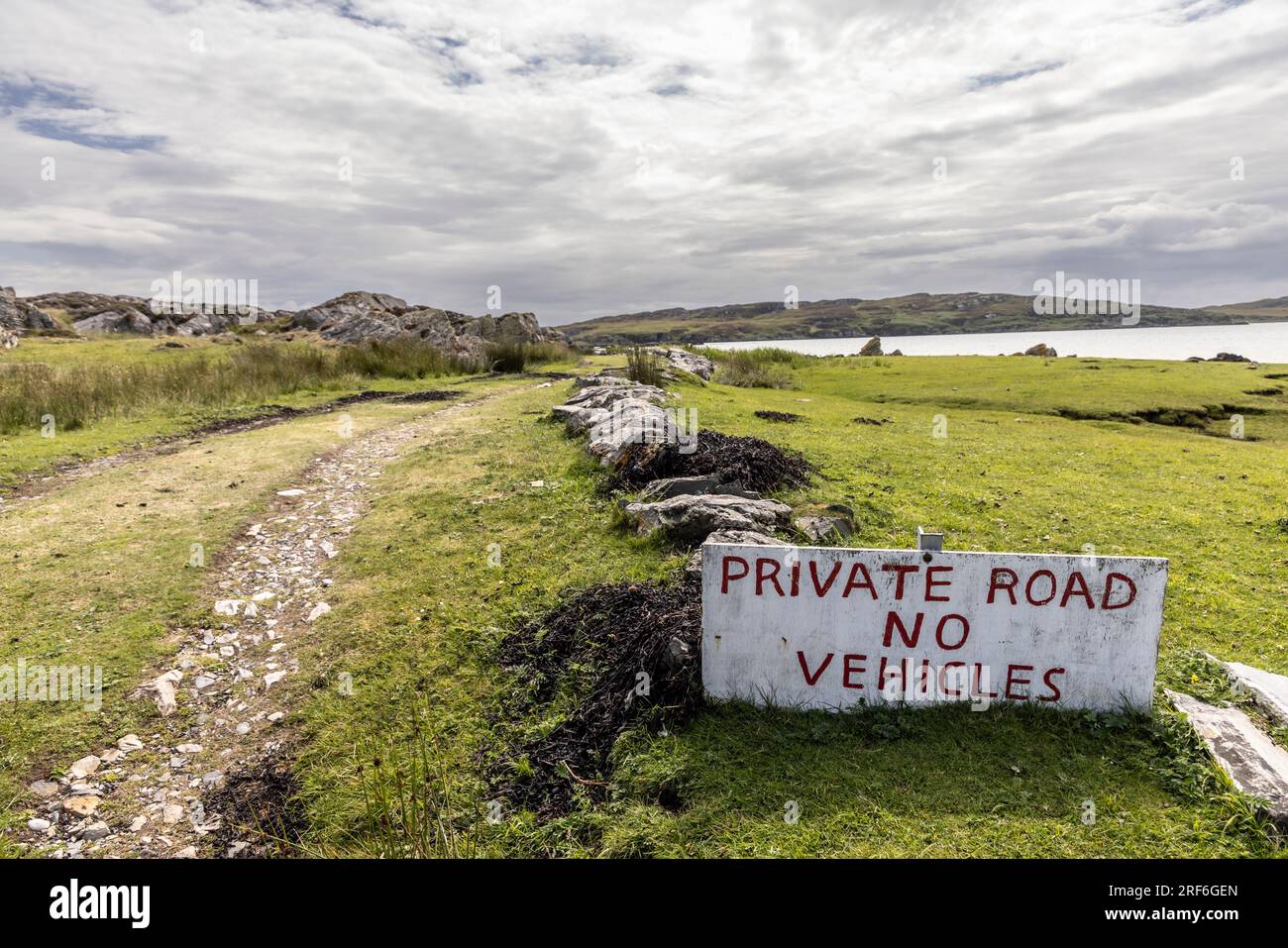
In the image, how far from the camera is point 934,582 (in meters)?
4.39

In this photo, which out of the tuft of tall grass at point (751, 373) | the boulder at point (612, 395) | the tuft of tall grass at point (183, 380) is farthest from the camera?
the tuft of tall grass at point (751, 373)

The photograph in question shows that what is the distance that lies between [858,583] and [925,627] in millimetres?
508

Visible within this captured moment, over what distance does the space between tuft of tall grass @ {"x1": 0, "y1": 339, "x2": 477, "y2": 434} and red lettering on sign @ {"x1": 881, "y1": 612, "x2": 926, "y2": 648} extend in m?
18.0

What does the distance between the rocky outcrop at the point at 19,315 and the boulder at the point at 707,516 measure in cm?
6341

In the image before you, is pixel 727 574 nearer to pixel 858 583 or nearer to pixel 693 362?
pixel 858 583

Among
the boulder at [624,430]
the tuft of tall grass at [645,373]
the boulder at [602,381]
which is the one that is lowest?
the boulder at [624,430]

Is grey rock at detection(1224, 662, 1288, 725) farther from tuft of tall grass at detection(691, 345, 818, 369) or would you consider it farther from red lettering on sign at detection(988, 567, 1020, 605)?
tuft of tall grass at detection(691, 345, 818, 369)

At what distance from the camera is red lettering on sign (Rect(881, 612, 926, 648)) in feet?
14.5

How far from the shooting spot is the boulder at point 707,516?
6672 millimetres

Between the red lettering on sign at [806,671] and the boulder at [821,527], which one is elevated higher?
the boulder at [821,527]

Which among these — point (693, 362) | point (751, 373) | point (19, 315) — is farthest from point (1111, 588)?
point (19, 315)

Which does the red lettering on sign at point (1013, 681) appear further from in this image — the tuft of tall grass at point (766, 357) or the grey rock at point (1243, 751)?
the tuft of tall grass at point (766, 357)

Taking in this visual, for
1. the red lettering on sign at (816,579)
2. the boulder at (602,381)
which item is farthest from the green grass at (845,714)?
the boulder at (602,381)

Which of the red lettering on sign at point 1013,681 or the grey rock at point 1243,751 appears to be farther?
the red lettering on sign at point 1013,681
